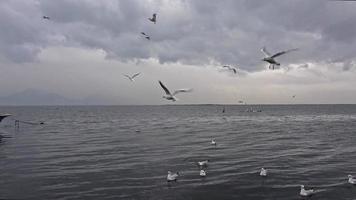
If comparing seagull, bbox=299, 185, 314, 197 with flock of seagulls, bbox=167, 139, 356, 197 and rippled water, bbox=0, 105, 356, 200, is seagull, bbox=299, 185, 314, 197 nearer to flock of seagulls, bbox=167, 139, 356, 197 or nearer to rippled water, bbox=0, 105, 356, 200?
flock of seagulls, bbox=167, 139, 356, 197

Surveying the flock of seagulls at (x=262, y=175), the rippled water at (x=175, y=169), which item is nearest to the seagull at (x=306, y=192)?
the flock of seagulls at (x=262, y=175)

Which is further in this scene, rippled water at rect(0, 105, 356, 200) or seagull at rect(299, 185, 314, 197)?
rippled water at rect(0, 105, 356, 200)

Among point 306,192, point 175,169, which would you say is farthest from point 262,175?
point 175,169

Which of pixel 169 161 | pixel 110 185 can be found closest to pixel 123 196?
pixel 110 185

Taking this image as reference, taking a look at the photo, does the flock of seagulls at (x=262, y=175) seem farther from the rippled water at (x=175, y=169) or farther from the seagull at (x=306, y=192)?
the rippled water at (x=175, y=169)

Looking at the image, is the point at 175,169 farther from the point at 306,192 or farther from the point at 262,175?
the point at 306,192

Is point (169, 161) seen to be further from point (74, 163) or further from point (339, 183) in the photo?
point (339, 183)

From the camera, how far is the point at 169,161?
104ft

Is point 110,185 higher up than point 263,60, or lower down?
lower down

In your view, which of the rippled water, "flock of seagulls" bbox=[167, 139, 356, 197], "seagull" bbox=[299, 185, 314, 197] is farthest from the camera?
the rippled water

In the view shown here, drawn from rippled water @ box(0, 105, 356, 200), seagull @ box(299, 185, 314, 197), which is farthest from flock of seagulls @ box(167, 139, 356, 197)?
rippled water @ box(0, 105, 356, 200)

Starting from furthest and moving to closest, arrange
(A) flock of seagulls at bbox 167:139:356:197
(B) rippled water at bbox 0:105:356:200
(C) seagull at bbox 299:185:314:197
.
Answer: (B) rippled water at bbox 0:105:356:200 < (A) flock of seagulls at bbox 167:139:356:197 < (C) seagull at bbox 299:185:314:197

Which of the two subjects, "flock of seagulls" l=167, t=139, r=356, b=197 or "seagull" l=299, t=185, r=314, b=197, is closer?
"seagull" l=299, t=185, r=314, b=197

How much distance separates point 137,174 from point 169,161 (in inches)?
219
